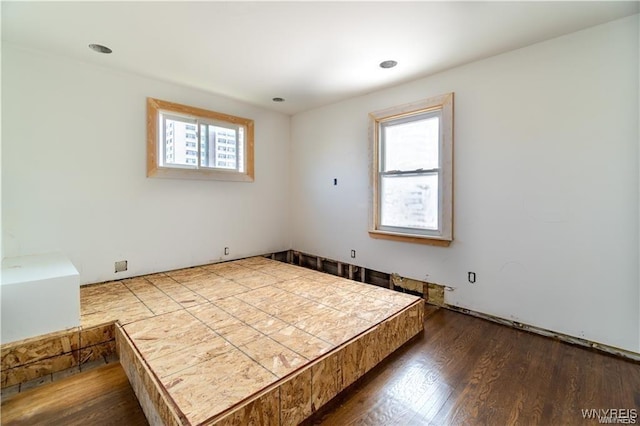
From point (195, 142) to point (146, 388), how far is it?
Result: 3.24 meters

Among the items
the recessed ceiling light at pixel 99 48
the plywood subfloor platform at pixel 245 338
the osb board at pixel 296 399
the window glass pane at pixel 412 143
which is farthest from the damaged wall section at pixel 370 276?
the recessed ceiling light at pixel 99 48

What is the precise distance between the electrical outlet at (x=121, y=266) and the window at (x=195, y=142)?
1.15m

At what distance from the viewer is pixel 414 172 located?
11.9 ft

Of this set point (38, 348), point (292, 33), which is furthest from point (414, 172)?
point (38, 348)

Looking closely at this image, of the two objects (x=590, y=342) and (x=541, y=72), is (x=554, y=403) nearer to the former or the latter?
(x=590, y=342)

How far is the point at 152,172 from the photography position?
364 centimetres

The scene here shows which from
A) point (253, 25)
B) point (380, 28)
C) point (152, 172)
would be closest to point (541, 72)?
point (380, 28)

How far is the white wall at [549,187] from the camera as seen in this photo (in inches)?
91.2

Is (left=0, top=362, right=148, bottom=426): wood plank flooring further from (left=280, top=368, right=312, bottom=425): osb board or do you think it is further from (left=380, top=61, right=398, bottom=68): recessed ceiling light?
(left=380, top=61, right=398, bottom=68): recessed ceiling light

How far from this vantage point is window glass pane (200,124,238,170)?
4.15 m

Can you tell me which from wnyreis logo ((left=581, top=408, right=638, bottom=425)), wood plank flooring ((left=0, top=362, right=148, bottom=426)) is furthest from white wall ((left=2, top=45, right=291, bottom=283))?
wnyreis logo ((left=581, top=408, right=638, bottom=425))

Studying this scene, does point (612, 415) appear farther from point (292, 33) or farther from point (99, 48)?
point (99, 48)

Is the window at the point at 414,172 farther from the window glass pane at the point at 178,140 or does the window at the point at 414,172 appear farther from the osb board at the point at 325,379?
the window glass pane at the point at 178,140

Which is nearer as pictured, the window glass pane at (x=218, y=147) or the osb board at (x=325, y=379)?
the osb board at (x=325, y=379)
